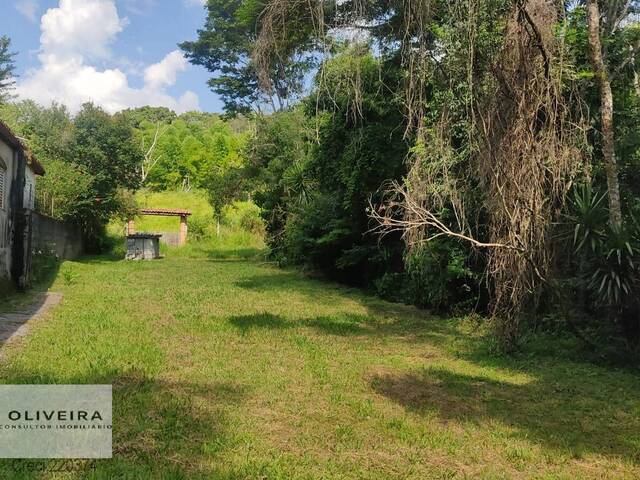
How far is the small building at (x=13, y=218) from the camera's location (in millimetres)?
11625

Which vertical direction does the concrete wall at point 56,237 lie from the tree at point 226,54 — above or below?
below

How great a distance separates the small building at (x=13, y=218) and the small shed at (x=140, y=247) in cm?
1293

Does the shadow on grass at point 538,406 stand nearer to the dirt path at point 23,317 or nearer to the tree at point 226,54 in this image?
the dirt path at point 23,317

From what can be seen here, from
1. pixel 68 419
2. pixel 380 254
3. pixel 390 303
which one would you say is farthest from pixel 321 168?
pixel 68 419

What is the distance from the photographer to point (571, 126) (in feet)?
23.2

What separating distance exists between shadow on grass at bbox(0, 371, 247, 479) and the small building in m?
7.35

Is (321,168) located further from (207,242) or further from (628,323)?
(207,242)

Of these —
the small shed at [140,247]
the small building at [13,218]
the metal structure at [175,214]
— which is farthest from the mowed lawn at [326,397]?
the metal structure at [175,214]

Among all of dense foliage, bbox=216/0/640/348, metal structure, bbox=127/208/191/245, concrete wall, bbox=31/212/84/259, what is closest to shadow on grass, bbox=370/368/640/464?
dense foliage, bbox=216/0/640/348

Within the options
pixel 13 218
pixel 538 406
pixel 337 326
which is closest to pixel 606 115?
pixel 538 406

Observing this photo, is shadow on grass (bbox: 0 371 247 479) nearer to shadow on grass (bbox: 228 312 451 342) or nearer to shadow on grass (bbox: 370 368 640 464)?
shadow on grass (bbox: 370 368 640 464)

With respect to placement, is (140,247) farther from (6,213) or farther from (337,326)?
(337,326)

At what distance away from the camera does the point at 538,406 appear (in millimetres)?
5523

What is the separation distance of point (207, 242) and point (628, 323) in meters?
28.9
